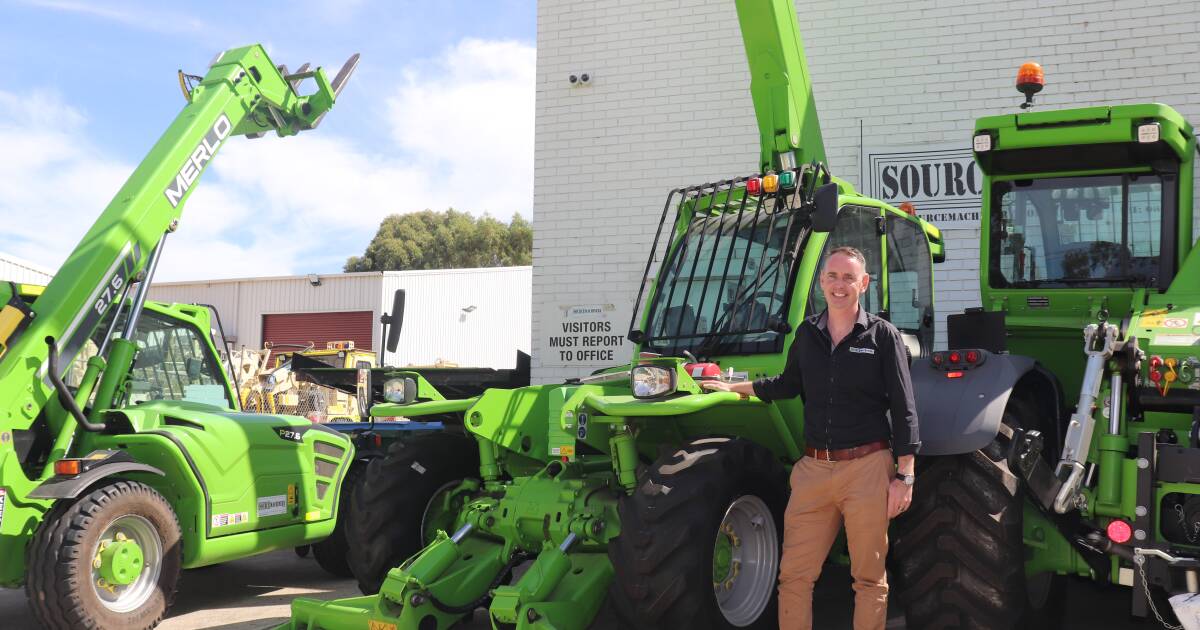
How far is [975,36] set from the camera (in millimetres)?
11656

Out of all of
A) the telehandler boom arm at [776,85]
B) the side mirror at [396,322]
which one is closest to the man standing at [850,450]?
the telehandler boom arm at [776,85]

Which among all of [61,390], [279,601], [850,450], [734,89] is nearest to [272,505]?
[279,601]

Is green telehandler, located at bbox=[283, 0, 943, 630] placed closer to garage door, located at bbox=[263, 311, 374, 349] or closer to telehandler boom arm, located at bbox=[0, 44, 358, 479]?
telehandler boom arm, located at bbox=[0, 44, 358, 479]

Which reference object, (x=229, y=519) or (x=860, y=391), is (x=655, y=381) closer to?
(x=860, y=391)

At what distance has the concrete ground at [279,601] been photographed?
6.11 metres

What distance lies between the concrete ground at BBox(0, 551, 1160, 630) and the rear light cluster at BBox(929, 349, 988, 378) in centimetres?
175

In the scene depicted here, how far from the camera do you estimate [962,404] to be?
15.5ft

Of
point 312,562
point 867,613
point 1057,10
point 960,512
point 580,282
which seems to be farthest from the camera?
point 580,282

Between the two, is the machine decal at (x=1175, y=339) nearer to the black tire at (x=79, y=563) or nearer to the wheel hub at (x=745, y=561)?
the wheel hub at (x=745, y=561)

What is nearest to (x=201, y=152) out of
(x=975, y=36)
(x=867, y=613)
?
(x=867, y=613)

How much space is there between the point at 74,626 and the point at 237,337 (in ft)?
105

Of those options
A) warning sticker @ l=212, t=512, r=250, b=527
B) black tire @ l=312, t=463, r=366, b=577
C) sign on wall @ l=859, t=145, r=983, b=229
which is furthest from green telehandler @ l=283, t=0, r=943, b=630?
sign on wall @ l=859, t=145, r=983, b=229

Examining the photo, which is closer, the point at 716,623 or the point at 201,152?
the point at 716,623

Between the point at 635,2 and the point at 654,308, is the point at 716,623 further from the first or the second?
the point at 635,2
